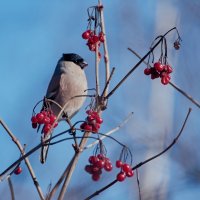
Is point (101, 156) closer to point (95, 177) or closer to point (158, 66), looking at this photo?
point (95, 177)

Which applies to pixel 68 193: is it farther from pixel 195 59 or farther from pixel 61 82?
pixel 61 82

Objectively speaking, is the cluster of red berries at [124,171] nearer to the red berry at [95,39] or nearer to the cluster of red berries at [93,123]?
the cluster of red berries at [93,123]

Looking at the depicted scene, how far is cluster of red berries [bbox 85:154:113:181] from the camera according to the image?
1.79 m

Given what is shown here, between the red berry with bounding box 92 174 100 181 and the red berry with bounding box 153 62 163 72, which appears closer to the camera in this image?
the red berry with bounding box 92 174 100 181

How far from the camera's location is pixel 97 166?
5.91 feet

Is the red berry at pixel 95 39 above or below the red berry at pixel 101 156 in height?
above

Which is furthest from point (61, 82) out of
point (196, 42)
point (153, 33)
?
point (196, 42)

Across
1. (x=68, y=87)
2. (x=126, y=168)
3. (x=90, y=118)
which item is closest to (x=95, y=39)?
(x=90, y=118)

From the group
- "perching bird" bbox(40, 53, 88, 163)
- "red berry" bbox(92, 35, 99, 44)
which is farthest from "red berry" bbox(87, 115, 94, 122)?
"perching bird" bbox(40, 53, 88, 163)

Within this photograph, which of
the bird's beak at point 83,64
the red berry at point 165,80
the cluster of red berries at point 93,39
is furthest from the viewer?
the bird's beak at point 83,64

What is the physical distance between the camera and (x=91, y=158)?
1828 millimetres

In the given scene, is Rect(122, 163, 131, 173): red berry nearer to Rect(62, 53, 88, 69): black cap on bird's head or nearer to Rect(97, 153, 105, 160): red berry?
Rect(97, 153, 105, 160): red berry

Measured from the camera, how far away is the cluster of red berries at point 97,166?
1789 mm

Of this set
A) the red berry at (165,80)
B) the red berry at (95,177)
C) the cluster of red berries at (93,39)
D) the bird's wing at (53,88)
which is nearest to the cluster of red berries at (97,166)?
the red berry at (95,177)
